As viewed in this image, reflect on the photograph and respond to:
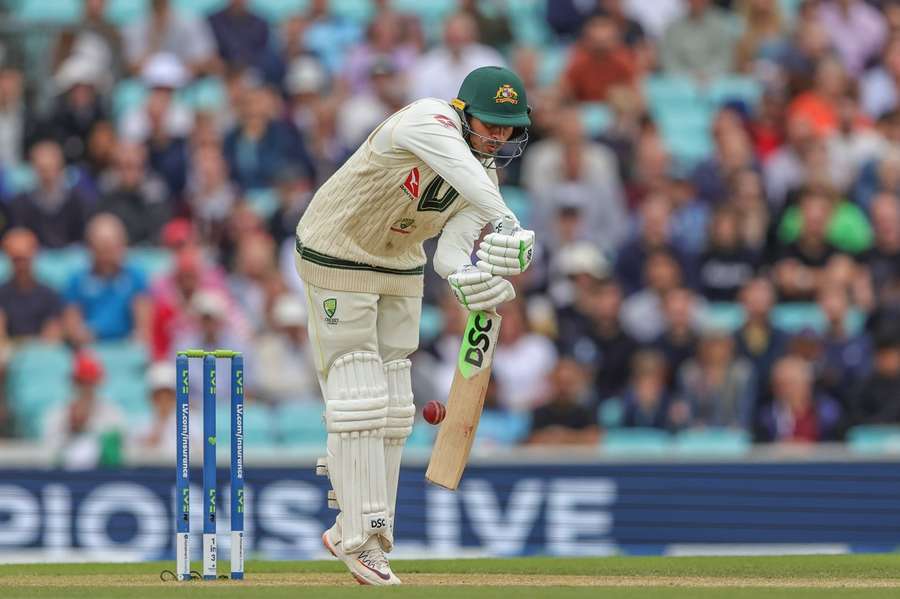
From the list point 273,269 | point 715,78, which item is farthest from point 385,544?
point 715,78

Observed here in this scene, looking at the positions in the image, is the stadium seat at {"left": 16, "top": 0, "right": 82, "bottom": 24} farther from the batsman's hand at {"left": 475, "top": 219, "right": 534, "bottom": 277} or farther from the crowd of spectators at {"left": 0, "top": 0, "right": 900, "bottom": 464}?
the batsman's hand at {"left": 475, "top": 219, "right": 534, "bottom": 277}

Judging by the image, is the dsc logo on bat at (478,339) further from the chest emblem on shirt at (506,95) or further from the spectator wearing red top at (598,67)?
the spectator wearing red top at (598,67)

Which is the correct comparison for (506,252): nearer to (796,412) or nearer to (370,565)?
(370,565)

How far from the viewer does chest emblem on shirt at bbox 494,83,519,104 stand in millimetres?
7719

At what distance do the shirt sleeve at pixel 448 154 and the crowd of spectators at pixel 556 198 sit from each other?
182 inches

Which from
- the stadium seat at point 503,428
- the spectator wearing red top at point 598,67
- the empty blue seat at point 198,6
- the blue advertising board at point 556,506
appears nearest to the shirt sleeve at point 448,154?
the blue advertising board at point 556,506

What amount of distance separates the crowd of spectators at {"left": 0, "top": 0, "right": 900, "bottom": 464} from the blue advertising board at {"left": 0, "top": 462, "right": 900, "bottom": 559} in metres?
0.87

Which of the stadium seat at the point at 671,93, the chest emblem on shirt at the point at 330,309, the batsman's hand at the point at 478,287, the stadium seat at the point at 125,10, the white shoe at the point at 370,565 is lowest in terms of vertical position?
the white shoe at the point at 370,565

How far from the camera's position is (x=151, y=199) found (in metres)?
13.8

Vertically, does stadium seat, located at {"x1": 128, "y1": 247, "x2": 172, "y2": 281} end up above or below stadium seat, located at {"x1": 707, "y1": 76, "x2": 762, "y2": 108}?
below

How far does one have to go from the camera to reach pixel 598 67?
15.3 metres

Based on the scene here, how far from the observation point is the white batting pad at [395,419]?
808 cm

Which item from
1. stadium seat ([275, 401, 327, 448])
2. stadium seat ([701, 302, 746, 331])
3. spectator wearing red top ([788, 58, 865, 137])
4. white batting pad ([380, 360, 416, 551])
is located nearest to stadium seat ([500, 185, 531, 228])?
stadium seat ([701, 302, 746, 331])

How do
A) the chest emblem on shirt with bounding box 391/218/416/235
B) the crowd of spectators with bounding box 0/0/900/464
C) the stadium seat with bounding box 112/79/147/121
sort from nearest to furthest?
the chest emblem on shirt with bounding box 391/218/416/235 < the crowd of spectators with bounding box 0/0/900/464 < the stadium seat with bounding box 112/79/147/121
